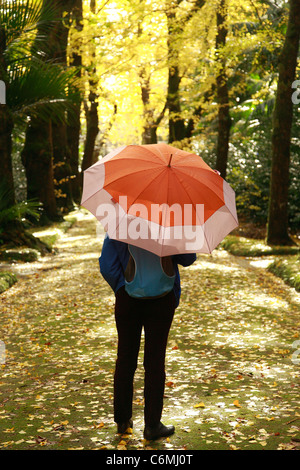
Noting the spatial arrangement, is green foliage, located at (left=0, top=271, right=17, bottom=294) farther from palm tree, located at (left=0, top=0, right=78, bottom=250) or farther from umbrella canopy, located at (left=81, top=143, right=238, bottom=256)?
umbrella canopy, located at (left=81, top=143, right=238, bottom=256)

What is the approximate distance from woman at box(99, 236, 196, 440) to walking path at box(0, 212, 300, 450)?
253 millimetres

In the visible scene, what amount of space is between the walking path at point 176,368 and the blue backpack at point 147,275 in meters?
1.09

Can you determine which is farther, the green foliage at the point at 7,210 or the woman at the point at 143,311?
the green foliage at the point at 7,210

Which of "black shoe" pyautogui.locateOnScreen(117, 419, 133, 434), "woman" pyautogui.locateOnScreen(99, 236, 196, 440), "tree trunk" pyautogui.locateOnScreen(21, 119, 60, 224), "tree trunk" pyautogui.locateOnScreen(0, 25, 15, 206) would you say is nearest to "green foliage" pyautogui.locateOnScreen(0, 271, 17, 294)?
"tree trunk" pyautogui.locateOnScreen(0, 25, 15, 206)

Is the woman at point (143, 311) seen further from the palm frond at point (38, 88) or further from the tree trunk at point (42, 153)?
the tree trunk at point (42, 153)

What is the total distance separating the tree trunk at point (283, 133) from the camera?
43.6 ft

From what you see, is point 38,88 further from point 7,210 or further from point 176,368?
point 176,368

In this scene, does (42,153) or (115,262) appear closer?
(115,262)

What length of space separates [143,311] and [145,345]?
0.90ft

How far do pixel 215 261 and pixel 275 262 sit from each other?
184cm

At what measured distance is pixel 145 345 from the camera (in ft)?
13.6

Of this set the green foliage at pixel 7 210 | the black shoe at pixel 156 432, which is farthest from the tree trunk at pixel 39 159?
the black shoe at pixel 156 432

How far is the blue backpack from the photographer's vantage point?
3.89m

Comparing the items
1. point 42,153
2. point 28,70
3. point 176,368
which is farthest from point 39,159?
point 176,368
